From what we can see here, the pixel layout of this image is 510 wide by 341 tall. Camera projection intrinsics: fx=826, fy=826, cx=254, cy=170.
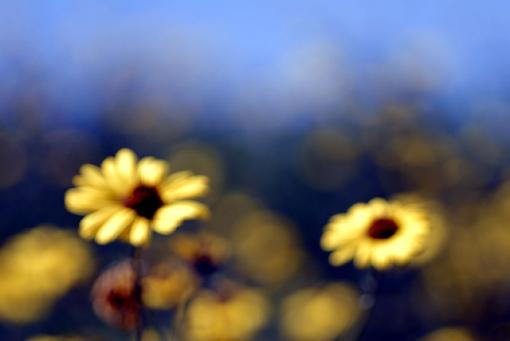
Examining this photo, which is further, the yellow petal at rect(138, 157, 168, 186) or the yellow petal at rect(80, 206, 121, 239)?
the yellow petal at rect(138, 157, 168, 186)

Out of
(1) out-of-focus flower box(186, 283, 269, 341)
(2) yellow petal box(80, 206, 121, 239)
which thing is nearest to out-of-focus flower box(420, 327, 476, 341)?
(1) out-of-focus flower box(186, 283, 269, 341)

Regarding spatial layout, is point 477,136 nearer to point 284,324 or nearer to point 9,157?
point 284,324

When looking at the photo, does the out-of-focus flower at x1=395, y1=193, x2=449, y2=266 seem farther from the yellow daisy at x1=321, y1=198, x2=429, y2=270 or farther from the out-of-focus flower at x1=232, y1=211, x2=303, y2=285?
the yellow daisy at x1=321, y1=198, x2=429, y2=270

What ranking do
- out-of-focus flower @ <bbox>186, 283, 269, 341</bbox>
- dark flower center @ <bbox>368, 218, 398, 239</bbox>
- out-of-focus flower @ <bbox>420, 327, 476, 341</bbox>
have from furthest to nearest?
out-of-focus flower @ <bbox>420, 327, 476, 341</bbox> < out-of-focus flower @ <bbox>186, 283, 269, 341</bbox> < dark flower center @ <bbox>368, 218, 398, 239</bbox>

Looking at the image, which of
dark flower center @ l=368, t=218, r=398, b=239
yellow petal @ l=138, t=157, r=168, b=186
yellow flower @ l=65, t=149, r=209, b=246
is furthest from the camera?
dark flower center @ l=368, t=218, r=398, b=239

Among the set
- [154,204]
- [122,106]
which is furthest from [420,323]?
[122,106]

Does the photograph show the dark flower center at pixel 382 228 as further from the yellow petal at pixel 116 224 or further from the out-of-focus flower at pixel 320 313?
the out-of-focus flower at pixel 320 313

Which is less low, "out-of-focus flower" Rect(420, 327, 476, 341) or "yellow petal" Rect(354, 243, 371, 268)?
"out-of-focus flower" Rect(420, 327, 476, 341)
